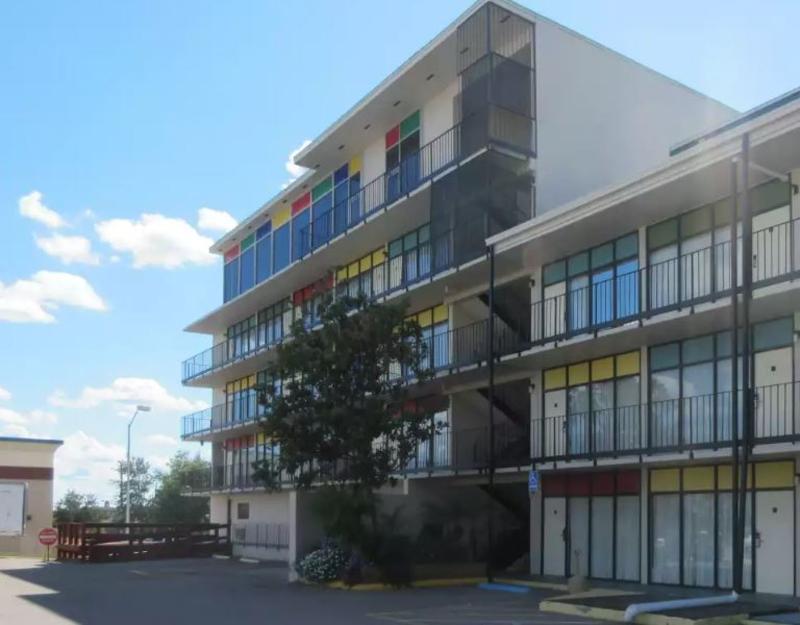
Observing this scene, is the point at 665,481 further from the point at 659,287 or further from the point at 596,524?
the point at 659,287

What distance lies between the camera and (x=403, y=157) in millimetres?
33969

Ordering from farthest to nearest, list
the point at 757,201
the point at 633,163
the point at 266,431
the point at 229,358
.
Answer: the point at 229,358
the point at 633,163
the point at 266,431
the point at 757,201

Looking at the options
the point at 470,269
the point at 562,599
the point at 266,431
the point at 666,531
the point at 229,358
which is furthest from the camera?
the point at 229,358

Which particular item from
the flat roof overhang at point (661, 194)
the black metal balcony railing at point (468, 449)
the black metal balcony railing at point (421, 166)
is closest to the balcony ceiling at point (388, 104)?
the black metal balcony railing at point (421, 166)

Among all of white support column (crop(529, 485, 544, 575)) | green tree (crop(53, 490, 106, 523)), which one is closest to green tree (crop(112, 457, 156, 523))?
green tree (crop(53, 490, 106, 523))

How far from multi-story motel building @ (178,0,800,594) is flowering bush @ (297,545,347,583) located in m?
1.95

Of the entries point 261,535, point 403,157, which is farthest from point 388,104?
point 261,535

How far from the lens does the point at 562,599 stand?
2006 cm

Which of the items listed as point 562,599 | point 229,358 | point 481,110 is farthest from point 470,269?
point 229,358

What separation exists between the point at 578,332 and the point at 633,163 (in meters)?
8.31

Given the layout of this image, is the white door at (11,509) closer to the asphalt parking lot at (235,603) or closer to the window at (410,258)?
the asphalt parking lot at (235,603)

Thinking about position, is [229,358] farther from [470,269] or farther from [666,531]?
[666,531]

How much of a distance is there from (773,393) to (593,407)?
5791 mm

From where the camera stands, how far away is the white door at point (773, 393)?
20.1 meters
